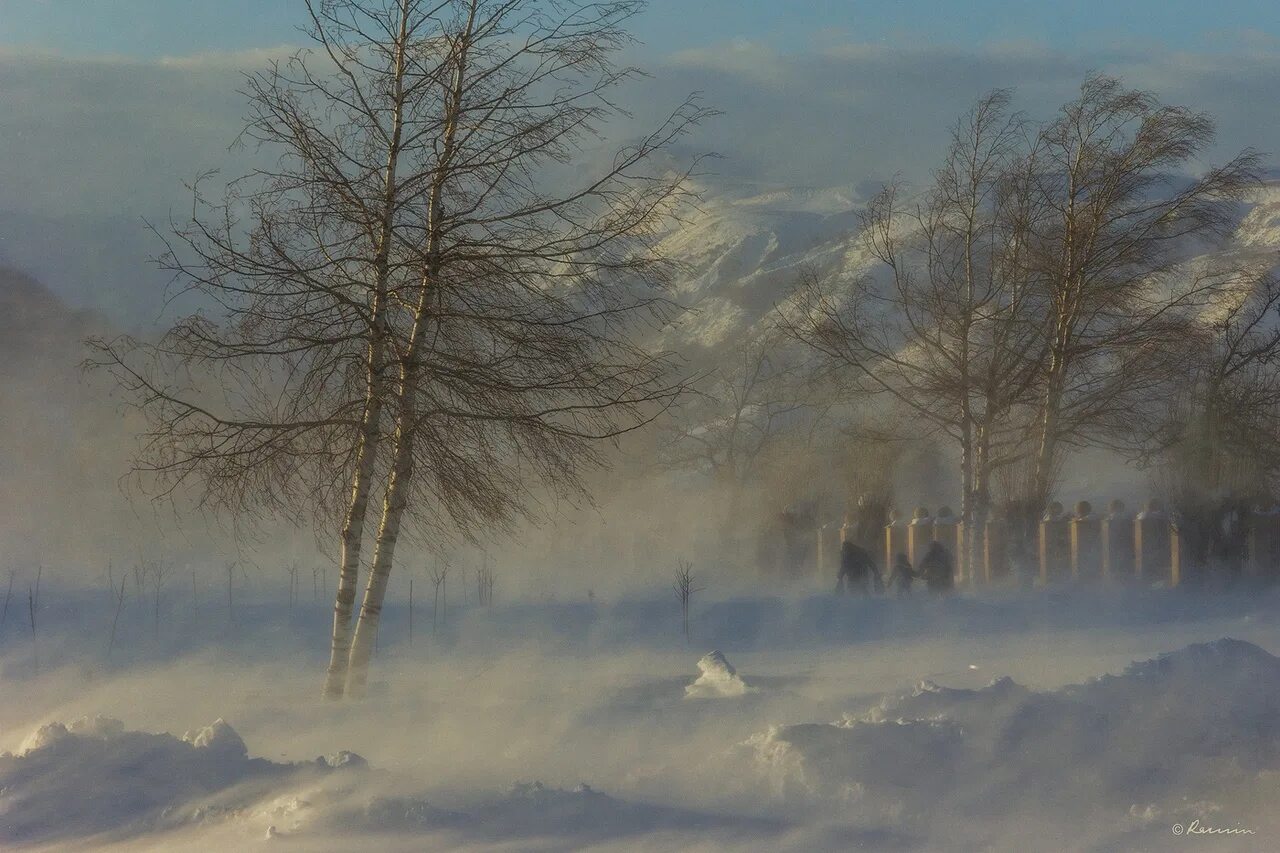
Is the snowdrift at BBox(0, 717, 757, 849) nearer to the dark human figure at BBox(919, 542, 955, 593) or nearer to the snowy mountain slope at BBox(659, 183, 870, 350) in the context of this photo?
the dark human figure at BBox(919, 542, 955, 593)

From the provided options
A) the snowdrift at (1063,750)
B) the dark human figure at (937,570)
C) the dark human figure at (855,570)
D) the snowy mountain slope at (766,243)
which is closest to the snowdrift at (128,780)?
Answer: the snowdrift at (1063,750)

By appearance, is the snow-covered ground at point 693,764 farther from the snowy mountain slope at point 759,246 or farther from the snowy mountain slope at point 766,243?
the snowy mountain slope at point 759,246

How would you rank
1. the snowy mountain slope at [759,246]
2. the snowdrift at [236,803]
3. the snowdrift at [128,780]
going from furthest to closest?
the snowy mountain slope at [759,246], the snowdrift at [128,780], the snowdrift at [236,803]

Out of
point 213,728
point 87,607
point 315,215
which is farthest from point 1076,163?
point 87,607

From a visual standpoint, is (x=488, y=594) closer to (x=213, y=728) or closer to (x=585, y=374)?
(x=585, y=374)

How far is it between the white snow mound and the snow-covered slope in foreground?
6.45 feet

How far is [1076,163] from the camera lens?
61.7ft

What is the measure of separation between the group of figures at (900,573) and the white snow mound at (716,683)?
372 inches

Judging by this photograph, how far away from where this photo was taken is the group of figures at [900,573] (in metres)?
19.4

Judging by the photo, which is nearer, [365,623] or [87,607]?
[365,623]

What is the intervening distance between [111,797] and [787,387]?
23.2 metres

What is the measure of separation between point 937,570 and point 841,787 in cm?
1366

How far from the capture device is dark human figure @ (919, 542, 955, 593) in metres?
19.3

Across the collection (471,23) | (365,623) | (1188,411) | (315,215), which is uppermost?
(471,23)
